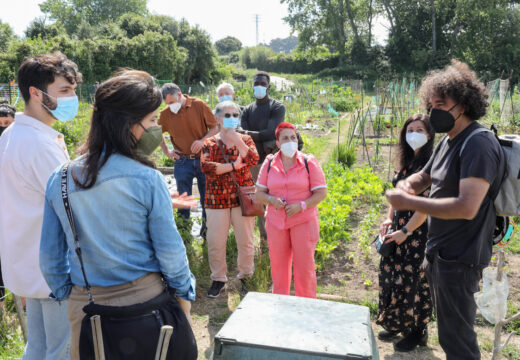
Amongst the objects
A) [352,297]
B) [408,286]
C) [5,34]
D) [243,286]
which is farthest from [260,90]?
[5,34]

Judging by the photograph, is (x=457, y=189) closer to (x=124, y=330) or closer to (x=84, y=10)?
(x=124, y=330)

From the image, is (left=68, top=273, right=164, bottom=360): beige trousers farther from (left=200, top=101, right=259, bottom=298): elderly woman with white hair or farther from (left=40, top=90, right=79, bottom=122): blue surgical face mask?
(left=200, top=101, right=259, bottom=298): elderly woman with white hair

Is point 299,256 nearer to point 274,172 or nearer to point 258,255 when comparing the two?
point 274,172

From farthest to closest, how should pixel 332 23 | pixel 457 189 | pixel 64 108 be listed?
pixel 332 23 < pixel 64 108 < pixel 457 189

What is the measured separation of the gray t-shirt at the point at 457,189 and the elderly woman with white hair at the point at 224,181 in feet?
6.84

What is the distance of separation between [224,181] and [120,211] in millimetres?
2480

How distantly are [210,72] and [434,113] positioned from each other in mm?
37033

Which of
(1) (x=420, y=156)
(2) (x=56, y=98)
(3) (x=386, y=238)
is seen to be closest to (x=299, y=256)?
(3) (x=386, y=238)

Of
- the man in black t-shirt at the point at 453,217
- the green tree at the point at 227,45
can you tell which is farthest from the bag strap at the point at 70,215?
the green tree at the point at 227,45

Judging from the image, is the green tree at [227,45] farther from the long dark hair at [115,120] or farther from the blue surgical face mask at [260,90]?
the long dark hair at [115,120]

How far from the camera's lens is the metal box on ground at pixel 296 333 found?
1.73 m

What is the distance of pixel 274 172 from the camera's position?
3.47 metres

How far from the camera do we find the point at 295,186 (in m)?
3.38

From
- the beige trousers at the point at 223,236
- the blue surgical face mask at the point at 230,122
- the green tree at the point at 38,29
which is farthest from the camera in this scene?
the green tree at the point at 38,29
